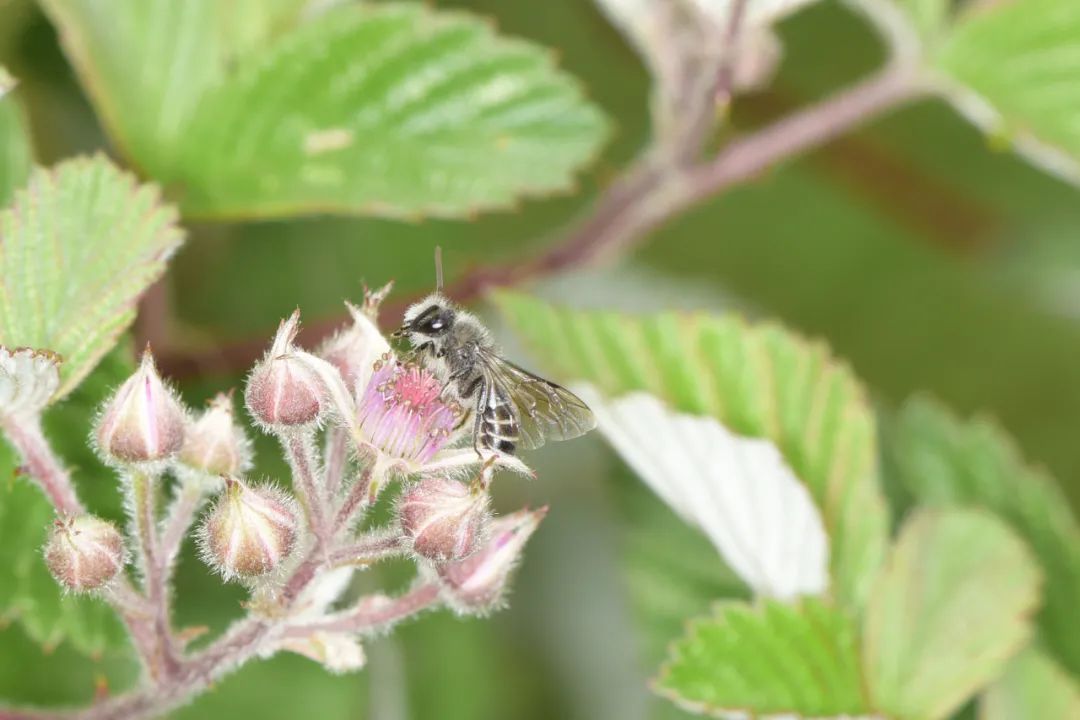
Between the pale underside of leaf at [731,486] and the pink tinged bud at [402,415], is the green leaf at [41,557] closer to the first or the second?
the pink tinged bud at [402,415]

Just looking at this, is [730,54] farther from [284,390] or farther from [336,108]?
[284,390]

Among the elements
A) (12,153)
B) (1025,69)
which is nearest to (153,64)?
(12,153)

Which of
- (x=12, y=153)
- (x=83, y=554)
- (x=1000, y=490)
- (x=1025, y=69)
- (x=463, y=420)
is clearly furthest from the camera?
(x=1000, y=490)

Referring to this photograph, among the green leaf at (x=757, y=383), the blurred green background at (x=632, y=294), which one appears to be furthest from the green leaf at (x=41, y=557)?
the green leaf at (x=757, y=383)

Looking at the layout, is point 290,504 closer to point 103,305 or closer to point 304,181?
point 103,305

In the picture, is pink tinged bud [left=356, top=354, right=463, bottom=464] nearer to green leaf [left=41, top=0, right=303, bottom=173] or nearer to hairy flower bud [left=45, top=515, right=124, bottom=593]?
hairy flower bud [left=45, top=515, right=124, bottom=593]

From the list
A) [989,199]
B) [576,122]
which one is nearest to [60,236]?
[576,122]
